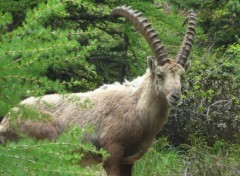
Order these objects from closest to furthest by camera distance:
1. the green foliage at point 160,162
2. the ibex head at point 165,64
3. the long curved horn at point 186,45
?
the ibex head at point 165,64
the long curved horn at point 186,45
the green foliage at point 160,162

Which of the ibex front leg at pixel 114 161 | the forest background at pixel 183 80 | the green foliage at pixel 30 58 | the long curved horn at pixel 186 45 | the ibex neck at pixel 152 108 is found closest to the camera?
the green foliage at pixel 30 58

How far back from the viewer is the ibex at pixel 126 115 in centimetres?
715

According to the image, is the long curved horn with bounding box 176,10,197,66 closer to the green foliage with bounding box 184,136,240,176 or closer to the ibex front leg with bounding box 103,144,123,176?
the green foliage with bounding box 184,136,240,176

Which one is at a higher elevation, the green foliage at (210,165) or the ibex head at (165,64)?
the ibex head at (165,64)

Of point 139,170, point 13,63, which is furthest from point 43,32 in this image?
point 139,170

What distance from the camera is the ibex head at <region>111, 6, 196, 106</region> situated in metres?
6.79

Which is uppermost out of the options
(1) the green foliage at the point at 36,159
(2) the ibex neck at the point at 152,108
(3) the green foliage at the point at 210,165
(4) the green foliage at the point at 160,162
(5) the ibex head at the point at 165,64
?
(5) the ibex head at the point at 165,64

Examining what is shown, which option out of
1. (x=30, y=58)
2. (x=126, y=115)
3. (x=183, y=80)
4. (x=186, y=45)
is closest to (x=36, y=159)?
(x=30, y=58)

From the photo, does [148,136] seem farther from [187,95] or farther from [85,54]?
[85,54]

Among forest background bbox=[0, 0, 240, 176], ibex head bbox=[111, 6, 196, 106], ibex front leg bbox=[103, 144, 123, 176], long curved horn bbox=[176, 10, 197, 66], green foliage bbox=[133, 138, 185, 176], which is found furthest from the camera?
forest background bbox=[0, 0, 240, 176]

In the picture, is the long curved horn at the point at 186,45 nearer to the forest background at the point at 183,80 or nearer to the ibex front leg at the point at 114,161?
the forest background at the point at 183,80

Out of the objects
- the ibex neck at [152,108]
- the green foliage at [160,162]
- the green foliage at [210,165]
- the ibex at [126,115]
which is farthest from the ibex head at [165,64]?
the green foliage at [160,162]

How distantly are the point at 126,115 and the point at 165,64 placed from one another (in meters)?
0.84

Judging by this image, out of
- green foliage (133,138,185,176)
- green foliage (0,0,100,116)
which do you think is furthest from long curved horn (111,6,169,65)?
green foliage (0,0,100,116)
